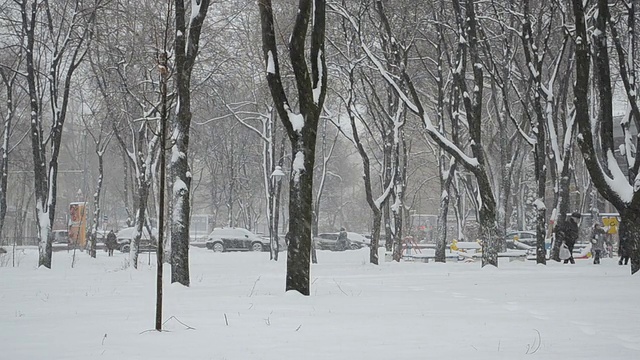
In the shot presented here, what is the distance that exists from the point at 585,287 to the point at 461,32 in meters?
8.51

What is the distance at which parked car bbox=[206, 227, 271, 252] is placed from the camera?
43.4 metres

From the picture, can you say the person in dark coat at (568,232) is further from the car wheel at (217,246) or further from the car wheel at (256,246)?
the car wheel at (217,246)

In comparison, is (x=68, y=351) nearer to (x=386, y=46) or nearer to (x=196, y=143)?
(x=386, y=46)

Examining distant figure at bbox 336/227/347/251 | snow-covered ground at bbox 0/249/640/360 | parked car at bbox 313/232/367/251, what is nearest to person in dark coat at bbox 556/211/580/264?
snow-covered ground at bbox 0/249/640/360

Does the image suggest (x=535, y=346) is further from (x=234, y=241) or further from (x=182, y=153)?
(x=234, y=241)

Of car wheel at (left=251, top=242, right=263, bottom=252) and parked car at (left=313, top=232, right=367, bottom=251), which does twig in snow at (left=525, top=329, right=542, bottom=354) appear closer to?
car wheel at (left=251, top=242, right=263, bottom=252)

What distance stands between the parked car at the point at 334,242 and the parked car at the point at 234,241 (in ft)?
19.2

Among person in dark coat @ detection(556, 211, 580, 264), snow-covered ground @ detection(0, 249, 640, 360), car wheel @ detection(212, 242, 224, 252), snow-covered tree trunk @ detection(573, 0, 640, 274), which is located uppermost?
snow-covered tree trunk @ detection(573, 0, 640, 274)

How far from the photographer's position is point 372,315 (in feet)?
28.8

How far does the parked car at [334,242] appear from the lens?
160 ft

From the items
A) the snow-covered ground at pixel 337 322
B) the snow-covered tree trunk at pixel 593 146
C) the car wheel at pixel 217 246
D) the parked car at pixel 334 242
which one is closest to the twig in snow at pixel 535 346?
the snow-covered ground at pixel 337 322

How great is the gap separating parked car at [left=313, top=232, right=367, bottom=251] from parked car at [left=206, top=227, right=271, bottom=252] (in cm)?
585

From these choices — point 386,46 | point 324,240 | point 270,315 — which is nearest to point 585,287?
point 270,315

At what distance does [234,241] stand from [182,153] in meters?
30.0
